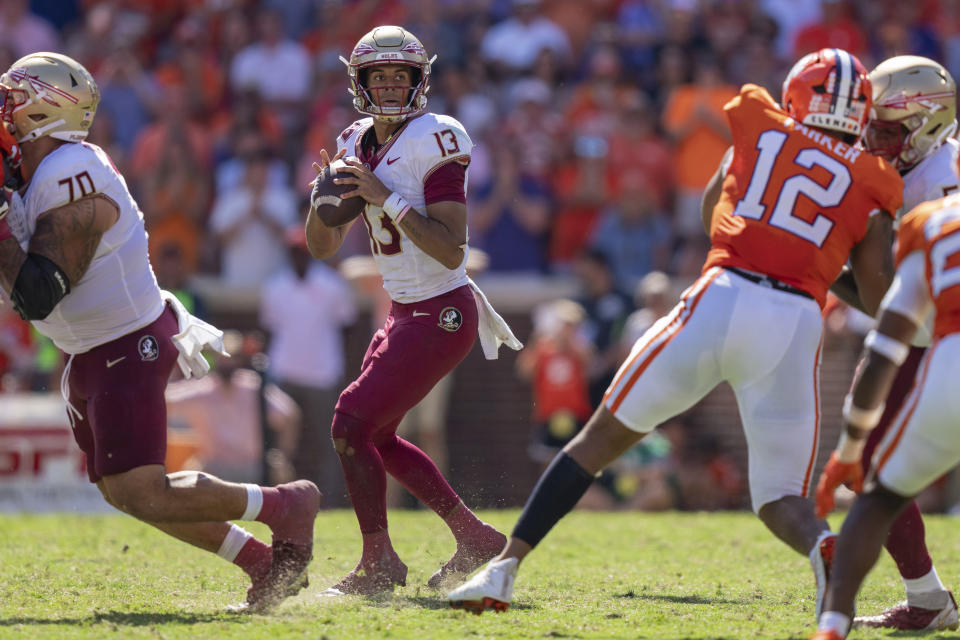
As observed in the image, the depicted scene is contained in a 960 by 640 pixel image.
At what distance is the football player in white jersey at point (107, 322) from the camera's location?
5312 millimetres

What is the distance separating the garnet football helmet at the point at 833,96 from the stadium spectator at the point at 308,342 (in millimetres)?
6645

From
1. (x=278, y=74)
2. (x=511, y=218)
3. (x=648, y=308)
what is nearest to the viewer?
(x=648, y=308)

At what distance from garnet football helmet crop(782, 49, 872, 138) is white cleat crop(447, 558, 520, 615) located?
1.98m

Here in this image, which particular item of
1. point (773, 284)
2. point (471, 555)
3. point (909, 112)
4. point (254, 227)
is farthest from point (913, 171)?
point (254, 227)

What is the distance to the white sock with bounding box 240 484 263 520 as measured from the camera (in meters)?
5.55

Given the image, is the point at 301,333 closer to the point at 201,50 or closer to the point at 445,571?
the point at 201,50

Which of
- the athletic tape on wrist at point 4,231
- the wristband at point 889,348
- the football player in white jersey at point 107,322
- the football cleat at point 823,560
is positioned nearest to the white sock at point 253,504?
the football player in white jersey at point 107,322

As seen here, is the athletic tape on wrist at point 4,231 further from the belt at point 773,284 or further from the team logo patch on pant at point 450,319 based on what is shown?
the belt at point 773,284

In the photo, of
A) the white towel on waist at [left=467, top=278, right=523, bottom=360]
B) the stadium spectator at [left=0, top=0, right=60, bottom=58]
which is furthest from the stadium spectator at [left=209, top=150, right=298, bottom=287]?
the white towel on waist at [left=467, top=278, right=523, bottom=360]

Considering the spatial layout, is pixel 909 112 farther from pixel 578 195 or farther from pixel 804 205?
pixel 578 195

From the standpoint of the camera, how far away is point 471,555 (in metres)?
6.16

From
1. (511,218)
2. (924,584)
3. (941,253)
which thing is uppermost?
(941,253)

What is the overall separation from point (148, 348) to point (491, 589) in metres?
1.69

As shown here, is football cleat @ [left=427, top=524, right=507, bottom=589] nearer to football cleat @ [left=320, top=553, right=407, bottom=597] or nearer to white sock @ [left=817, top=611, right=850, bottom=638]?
football cleat @ [left=320, top=553, right=407, bottom=597]
